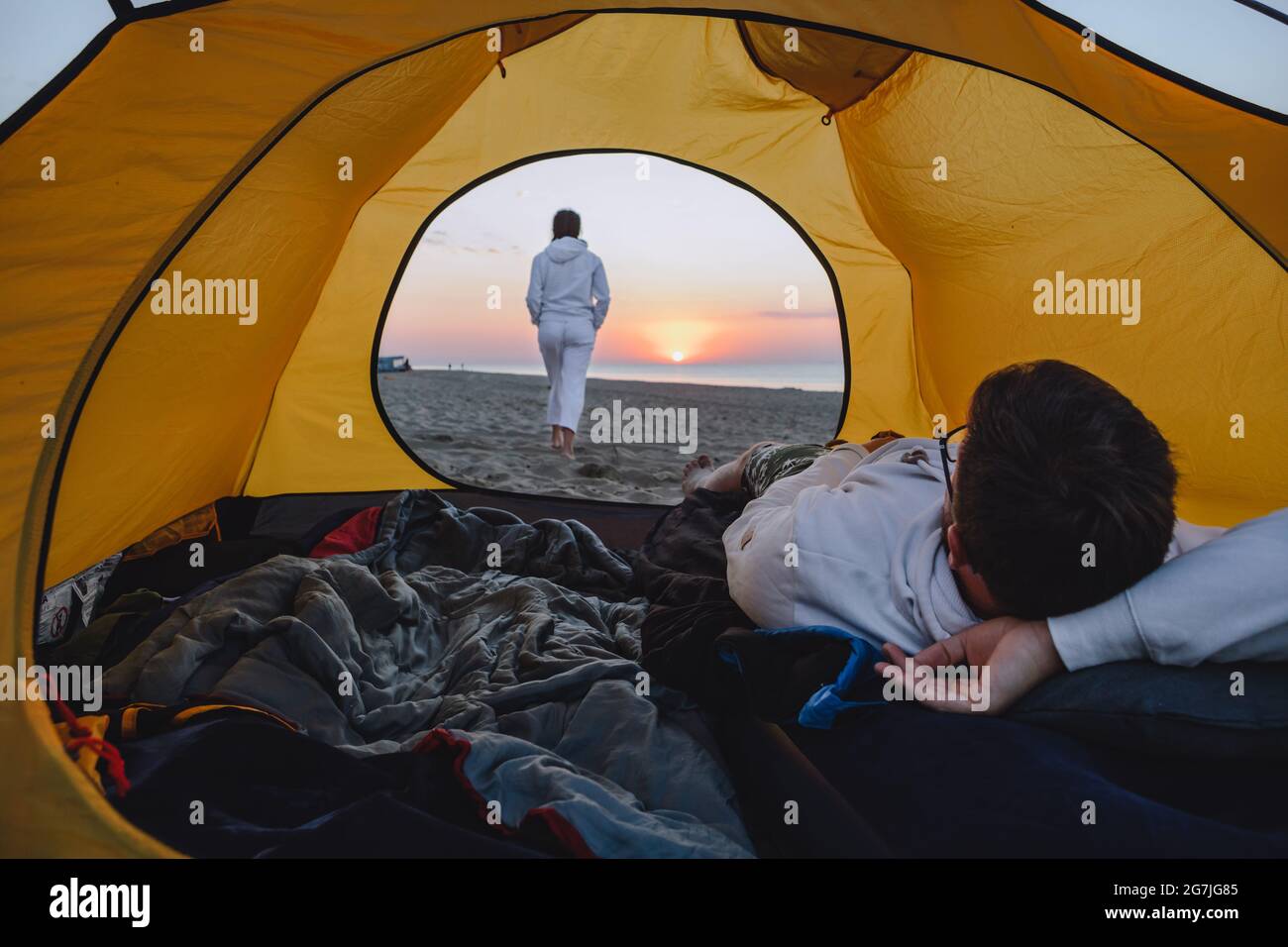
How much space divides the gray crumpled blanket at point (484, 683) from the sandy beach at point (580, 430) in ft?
→ 4.46

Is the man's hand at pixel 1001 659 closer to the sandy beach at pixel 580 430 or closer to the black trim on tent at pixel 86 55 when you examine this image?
the black trim on tent at pixel 86 55

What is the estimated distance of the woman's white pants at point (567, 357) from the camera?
459 cm

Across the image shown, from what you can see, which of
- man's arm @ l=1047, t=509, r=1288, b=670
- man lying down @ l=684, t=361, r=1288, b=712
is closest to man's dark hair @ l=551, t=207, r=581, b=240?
man lying down @ l=684, t=361, r=1288, b=712

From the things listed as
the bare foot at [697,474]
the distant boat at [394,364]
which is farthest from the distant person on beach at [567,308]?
the distant boat at [394,364]

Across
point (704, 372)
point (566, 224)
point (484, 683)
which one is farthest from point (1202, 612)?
point (704, 372)

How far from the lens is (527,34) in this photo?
2.39m

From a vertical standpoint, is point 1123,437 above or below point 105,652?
above

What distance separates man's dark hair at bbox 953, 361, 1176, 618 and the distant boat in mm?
11743

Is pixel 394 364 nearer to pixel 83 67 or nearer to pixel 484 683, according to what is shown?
pixel 83 67

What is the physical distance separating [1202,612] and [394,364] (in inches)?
487

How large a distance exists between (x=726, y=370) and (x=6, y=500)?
1477cm

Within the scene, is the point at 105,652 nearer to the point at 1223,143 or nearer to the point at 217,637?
the point at 217,637

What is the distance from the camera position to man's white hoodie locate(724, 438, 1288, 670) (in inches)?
40.8
